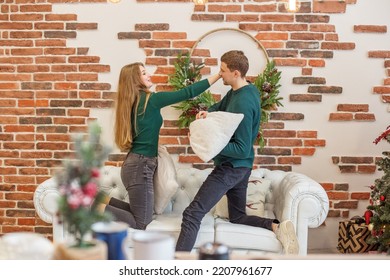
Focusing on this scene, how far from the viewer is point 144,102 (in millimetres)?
2898

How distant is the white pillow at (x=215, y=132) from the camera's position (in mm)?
2807

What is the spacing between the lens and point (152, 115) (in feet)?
9.57

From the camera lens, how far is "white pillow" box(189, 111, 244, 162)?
2807 mm

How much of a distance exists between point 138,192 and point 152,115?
0.48 m

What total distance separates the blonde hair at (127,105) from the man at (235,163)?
16.5 inches

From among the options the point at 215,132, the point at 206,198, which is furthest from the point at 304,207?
the point at 215,132

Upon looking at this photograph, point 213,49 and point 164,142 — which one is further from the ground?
point 213,49

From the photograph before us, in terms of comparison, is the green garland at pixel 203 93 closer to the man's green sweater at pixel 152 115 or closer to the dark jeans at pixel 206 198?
the man's green sweater at pixel 152 115

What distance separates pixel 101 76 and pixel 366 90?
208 centimetres

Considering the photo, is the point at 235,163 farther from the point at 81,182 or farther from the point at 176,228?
the point at 81,182

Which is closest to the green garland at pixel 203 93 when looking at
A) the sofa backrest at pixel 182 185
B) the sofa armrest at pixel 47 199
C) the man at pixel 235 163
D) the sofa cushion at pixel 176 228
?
the sofa backrest at pixel 182 185
